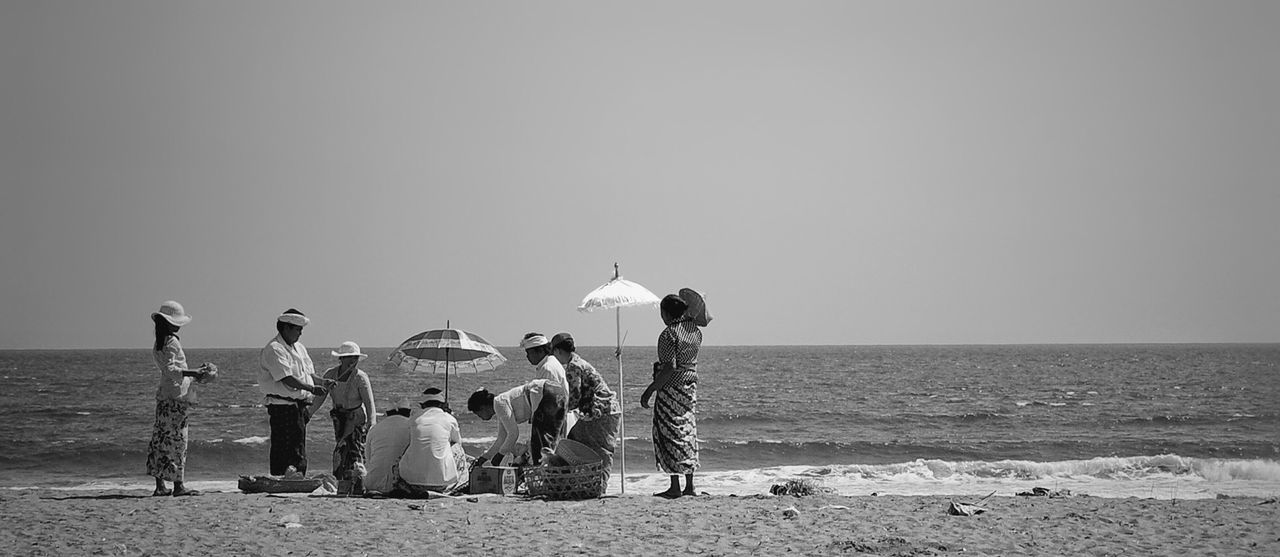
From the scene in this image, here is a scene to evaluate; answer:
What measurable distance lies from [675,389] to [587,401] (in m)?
0.80

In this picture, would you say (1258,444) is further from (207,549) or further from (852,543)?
(207,549)

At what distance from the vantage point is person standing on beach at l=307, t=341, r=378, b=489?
956cm

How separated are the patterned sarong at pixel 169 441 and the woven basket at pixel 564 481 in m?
3.10

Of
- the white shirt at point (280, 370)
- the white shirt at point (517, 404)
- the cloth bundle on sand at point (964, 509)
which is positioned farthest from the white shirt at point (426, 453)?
the cloth bundle on sand at point (964, 509)

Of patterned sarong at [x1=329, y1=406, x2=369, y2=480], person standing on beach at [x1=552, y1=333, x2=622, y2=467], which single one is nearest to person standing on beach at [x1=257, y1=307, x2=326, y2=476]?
patterned sarong at [x1=329, y1=406, x2=369, y2=480]

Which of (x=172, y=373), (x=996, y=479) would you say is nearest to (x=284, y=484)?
(x=172, y=373)

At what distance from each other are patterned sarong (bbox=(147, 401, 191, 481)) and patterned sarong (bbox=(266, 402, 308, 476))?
75cm

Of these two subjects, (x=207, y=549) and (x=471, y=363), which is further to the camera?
(x=471, y=363)

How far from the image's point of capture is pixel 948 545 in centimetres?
697

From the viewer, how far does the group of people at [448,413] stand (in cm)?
869

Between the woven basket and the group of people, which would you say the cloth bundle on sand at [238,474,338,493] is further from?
the woven basket

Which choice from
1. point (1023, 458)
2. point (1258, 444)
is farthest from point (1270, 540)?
point (1258, 444)

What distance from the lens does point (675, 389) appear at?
Result: 8914mm

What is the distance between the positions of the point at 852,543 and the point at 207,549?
14.6ft
